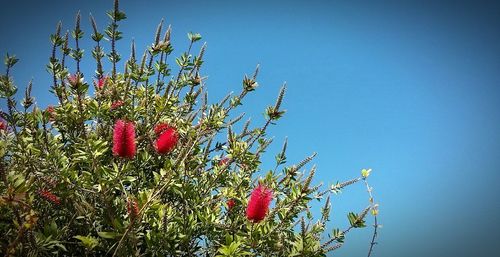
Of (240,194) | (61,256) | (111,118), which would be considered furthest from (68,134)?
(240,194)

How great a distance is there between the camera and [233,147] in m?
2.88

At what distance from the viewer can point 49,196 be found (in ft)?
7.32

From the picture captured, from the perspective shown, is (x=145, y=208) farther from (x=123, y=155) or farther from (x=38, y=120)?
(x=38, y=120)

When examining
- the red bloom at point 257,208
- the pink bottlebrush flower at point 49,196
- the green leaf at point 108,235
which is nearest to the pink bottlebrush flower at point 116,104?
the pink bottlebrush flower at point 49,196

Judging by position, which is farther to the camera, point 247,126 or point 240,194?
point 247,126

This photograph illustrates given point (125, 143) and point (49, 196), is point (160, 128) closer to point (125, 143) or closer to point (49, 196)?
point (125, 143)

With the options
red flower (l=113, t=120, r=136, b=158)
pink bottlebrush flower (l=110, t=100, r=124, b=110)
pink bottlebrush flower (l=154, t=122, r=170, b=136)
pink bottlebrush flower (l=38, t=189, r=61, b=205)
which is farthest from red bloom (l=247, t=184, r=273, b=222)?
pink bottlebrush flower (l=110, t=100, r=124, b=110)

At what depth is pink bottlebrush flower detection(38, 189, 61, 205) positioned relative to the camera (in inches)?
85.8

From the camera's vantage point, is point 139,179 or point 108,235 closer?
point 108,235

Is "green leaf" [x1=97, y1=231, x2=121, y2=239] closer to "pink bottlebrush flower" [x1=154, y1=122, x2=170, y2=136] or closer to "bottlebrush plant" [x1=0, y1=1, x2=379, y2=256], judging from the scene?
"bottlebrush plant" [x1=0, y1=1, x2=379, y2=256]

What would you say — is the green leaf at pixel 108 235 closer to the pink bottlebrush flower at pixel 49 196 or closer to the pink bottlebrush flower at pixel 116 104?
the pink bottlebrush flower at pixel 49 196

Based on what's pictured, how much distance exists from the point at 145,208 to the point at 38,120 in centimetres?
128

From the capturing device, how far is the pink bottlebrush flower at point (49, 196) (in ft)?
7.15

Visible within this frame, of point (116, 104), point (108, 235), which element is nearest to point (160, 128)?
point (116, 104)
